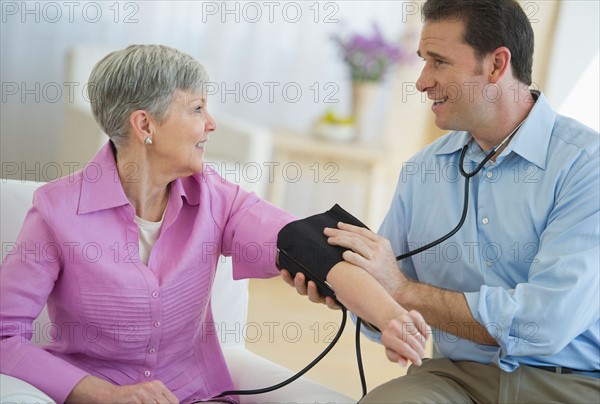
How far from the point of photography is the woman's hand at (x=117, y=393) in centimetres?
152

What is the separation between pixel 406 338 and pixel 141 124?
0.67m

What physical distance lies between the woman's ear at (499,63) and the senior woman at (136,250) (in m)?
0.55

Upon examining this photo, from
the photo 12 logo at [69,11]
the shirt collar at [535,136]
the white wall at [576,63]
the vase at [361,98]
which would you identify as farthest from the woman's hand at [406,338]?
the photo 12 logo at [69,11]

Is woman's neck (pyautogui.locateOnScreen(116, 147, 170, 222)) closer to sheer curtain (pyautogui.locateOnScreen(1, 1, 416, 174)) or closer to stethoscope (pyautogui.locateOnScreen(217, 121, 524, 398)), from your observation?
stethoscope (pyautogui.locateOnScreen(217, 121, 524, 398))

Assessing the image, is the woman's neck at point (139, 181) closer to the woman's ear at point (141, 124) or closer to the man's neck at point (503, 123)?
the woman's ear at point (141, 124)

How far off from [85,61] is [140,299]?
2550 millimetres

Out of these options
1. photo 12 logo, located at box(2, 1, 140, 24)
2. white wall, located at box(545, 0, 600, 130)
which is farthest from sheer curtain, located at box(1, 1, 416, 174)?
white wall, located at box(545, 0, 600, 130)

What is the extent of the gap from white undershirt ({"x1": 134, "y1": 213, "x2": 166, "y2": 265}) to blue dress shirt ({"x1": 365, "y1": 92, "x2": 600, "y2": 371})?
1.62 feet

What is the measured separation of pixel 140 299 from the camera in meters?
1.64

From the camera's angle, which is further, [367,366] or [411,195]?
[367,366]

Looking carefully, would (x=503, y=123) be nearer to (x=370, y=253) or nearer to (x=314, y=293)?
(x=370, y=253)

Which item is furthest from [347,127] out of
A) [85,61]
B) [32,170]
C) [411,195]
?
[411,195]

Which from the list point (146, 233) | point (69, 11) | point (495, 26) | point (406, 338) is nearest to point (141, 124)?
point (146, 233)

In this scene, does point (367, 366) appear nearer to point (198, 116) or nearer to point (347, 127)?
point (347, 127)
